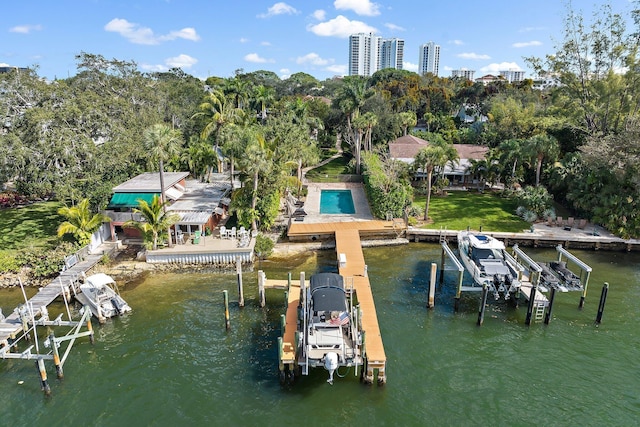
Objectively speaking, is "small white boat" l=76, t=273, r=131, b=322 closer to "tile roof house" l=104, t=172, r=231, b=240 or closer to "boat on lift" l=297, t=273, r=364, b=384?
"tile roof house" l=104, t=172, r=231, b=240

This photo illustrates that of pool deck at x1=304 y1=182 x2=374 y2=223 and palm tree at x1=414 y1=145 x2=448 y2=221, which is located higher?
palm tree at x1=414 y1=145 x2=448 y2=221

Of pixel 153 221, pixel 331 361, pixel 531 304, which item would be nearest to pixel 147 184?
pixel 153 221

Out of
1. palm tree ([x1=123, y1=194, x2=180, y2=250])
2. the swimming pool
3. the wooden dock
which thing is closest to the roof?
palm tree ([x1=123, y1=194, x2=180, y2=250])

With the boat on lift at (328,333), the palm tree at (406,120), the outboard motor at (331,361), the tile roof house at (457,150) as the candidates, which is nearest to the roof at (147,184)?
the boat on lift at (328,333)

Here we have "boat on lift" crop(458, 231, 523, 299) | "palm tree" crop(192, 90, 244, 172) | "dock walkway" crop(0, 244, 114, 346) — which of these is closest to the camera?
"dock walkway" crop(0, 244, 114, 346)

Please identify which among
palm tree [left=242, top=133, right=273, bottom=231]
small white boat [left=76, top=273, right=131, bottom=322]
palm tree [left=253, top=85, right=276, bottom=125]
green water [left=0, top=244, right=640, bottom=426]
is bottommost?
green water [left=0, top=244, right=640, bottom=426]

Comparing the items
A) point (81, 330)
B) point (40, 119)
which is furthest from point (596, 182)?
point (40, 119)

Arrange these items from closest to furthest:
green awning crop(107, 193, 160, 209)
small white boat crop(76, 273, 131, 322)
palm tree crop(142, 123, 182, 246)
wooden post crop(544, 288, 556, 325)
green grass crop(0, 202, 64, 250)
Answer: wooden post crop(544, 288, 556, 325), small white boat crop(76, 273, 131, 322), palm tree crop(142, 123, 182, 246), green grass crop(0, 202, 64, 250), green awning crop(107, 193, 160, 209)

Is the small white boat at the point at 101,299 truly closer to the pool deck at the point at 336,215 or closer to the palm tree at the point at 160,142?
the palm tree at the point at 160,142
